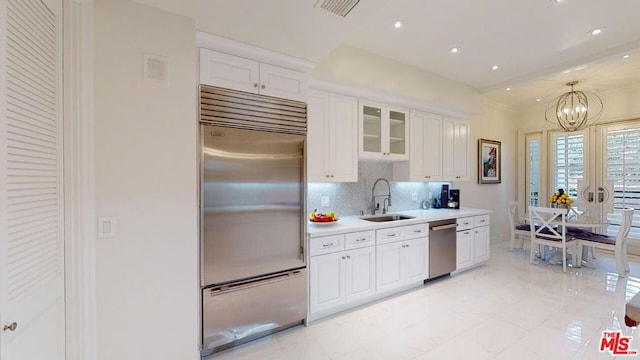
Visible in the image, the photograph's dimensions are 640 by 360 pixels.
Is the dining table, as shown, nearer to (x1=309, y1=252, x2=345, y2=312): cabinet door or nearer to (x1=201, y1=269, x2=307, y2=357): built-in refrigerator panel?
(x1=309, y1=252, x2=345, y2=312): cabinet door

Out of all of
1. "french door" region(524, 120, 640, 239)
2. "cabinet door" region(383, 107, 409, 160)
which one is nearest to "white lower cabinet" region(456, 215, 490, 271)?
"cabinet door" region(383, 107, 409, 160)

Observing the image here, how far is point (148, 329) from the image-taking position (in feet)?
5.70

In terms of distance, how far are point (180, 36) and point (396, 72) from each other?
101 inches

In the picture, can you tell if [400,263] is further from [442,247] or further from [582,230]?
[582,230]

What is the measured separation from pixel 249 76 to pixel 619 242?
5.13 metres

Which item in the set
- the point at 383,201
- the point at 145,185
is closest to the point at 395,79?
the point at 383,201

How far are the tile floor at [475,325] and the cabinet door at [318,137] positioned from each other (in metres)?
1.49

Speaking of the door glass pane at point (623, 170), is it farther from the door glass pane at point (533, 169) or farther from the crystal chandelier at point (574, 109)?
the door glass pane at point (533, 169)

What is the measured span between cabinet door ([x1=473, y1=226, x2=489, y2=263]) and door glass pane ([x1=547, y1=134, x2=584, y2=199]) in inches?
104

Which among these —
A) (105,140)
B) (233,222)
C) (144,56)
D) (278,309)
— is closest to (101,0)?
(144,56)

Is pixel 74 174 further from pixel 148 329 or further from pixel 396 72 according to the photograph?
pixel 396 72

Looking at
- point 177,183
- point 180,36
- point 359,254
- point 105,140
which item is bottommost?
point 359,254

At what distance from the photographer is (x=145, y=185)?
1.73m

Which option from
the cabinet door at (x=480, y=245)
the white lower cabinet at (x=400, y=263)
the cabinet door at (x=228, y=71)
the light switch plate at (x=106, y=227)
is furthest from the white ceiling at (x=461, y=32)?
the cabinet door at (x=480, y=245)
